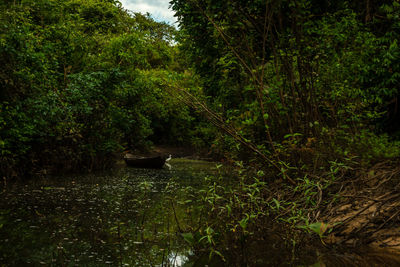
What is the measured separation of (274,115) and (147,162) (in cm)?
1013

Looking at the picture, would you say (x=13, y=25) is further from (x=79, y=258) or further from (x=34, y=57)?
(x=79, y=258)

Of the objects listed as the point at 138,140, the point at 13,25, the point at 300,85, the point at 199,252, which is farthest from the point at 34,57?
the point at 138,140

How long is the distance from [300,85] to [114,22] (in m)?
20.9

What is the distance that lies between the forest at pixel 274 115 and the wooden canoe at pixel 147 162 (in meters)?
3.31

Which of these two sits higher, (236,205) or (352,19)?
(352,19)

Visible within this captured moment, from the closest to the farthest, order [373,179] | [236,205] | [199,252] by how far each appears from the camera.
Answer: [199,252] < [236,205] < [373,179]

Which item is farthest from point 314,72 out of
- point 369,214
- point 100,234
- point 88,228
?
point 88,228

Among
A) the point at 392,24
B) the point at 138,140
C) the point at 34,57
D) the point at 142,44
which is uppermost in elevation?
the point at 142,44

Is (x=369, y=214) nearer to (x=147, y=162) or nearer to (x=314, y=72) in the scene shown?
(x=314, y=72)

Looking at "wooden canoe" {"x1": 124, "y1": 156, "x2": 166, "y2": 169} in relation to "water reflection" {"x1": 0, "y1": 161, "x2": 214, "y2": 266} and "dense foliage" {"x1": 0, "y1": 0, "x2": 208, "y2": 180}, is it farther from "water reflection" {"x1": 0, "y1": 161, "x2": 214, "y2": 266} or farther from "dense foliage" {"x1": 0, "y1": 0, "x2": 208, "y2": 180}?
"water reflection" {"x1": 0, "y1": 161, "x2": 214, "y2": 266}

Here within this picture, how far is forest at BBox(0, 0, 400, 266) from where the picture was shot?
169 inches

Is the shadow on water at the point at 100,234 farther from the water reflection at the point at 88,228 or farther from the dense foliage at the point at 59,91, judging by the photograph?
the dense foliage at the point at 59,91

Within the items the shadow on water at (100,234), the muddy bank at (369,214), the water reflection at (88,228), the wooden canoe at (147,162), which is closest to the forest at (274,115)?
the muddy bank at (369,214)

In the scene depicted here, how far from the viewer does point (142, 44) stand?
16.0 m
